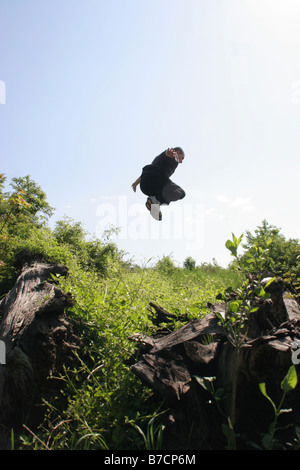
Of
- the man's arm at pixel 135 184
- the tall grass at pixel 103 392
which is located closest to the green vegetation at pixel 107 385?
the tall grass at pixel 103 392

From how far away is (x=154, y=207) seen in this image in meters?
5.34

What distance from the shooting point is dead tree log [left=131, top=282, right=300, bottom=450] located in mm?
2074

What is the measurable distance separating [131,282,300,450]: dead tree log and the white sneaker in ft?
10.2

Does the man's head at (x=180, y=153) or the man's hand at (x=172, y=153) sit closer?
the man's hand at (x=172, y=153)

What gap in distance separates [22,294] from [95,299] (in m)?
1.54

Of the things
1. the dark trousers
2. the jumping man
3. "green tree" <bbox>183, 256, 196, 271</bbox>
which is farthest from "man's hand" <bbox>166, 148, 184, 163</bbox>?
"green tree" <bbox>183, 256, 196, 271</bbox>

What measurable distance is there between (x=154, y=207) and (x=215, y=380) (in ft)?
11.5

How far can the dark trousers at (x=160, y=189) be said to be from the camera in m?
5.34

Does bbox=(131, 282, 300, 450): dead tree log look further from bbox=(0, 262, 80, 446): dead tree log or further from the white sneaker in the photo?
the white sneaker

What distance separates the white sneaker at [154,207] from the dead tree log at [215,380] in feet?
10.2

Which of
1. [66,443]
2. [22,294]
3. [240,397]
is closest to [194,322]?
[240,397]

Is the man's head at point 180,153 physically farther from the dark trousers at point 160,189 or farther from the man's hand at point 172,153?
the dark trousers at point 160,189

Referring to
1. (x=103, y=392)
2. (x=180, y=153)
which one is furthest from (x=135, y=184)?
(x=103, y=392)
